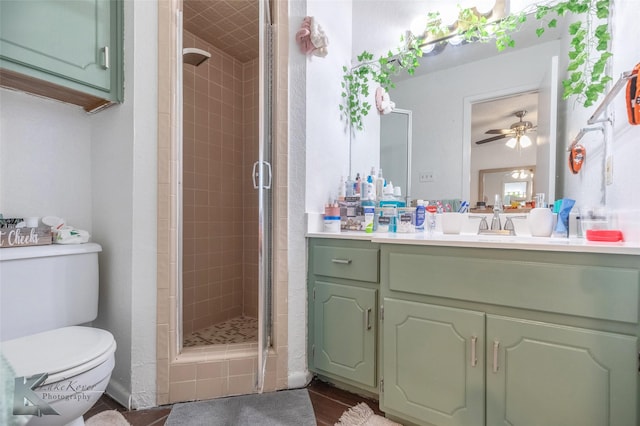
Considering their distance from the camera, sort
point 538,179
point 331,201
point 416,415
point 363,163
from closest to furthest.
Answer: point 416,415 → point 538,179 → point 331,201 → point 363,163

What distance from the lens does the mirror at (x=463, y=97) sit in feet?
4.79

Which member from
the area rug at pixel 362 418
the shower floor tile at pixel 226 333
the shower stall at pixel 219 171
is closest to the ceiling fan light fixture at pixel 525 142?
the area rug at pixel 362 418

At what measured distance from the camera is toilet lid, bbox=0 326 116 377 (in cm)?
91

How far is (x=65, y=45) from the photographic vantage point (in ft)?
4.13

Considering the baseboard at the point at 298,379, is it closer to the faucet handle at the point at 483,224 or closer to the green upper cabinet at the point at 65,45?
the faucet handle at the point at 483,224

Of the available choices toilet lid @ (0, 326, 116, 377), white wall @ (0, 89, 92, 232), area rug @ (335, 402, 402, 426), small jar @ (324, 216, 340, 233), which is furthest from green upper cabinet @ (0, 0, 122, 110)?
area rug @ (335, 402, 402, 426)

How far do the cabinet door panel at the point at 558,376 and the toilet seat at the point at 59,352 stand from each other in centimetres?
136

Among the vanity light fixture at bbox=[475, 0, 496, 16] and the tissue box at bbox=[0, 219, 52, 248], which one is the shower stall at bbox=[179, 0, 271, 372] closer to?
the tissue box at bbox=[0, 219, 52, 248]

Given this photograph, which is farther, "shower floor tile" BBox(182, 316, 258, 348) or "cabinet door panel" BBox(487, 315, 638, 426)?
"shower floor tile" BBox(182, 316, 258, 348)

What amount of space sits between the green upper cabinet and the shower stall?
674 mm

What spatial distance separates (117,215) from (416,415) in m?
1.59

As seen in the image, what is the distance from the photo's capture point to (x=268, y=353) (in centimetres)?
150

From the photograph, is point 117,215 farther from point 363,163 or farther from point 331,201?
point 363,163

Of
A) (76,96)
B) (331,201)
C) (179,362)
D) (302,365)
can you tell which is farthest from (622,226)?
(76,96)
